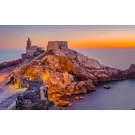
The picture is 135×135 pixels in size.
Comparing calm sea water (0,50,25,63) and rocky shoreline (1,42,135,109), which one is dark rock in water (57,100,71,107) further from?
calm sea water (0,50,25,63)

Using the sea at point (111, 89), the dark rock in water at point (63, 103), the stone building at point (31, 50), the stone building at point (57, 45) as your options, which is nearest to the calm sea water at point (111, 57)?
the sea at point (111, 89)

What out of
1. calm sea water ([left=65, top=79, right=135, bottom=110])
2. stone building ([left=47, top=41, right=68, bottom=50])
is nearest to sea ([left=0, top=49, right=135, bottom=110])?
calm sea water ([left=65, top=79, right=135, bottom=110])

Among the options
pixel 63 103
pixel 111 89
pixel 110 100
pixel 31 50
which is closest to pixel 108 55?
pixel 111 89

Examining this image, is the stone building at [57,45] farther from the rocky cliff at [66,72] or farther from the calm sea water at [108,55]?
the calm sea water at [108,55]

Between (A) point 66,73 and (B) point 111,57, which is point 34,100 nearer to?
(A) point 66,73

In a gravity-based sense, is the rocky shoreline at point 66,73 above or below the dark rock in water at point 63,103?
above

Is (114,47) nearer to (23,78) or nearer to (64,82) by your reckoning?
(64,82)
